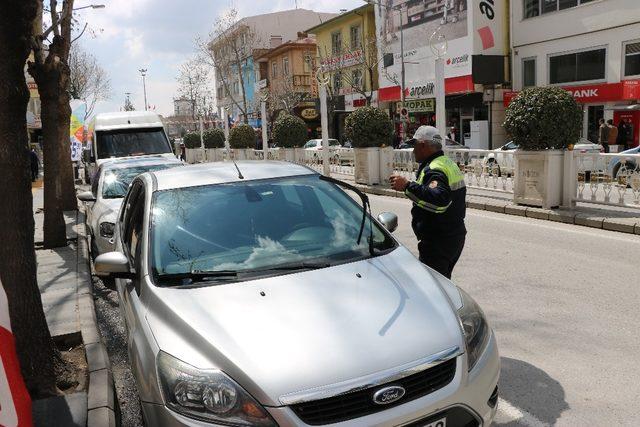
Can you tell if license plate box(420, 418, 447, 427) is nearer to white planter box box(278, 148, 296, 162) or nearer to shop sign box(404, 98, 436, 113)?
white planter box box(278, 148, 296, 162)

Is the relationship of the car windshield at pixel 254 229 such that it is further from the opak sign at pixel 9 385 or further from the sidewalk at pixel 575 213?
the sidewalk at pixel 575 213

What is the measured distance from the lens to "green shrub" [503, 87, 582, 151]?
10.2 m

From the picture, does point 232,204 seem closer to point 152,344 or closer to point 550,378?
point 152,344

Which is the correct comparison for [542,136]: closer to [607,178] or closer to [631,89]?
[607,178]

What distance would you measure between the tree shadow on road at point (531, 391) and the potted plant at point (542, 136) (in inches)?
277

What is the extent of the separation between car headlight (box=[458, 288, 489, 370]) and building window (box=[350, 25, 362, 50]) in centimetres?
3802

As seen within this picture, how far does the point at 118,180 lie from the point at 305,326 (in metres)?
7.33

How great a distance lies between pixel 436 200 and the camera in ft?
13.6

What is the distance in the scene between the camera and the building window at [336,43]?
42.0m

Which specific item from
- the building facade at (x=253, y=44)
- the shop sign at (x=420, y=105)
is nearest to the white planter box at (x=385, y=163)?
the shop sign at (x=420, y=105)

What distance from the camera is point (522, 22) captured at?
2773 centimetres

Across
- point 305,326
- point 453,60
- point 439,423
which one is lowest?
point 439,423

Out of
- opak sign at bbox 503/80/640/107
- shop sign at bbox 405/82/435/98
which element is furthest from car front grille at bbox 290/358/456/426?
shop sign at bbox 405/82/435/98

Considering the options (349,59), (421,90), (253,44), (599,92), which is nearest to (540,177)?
(599,92)
